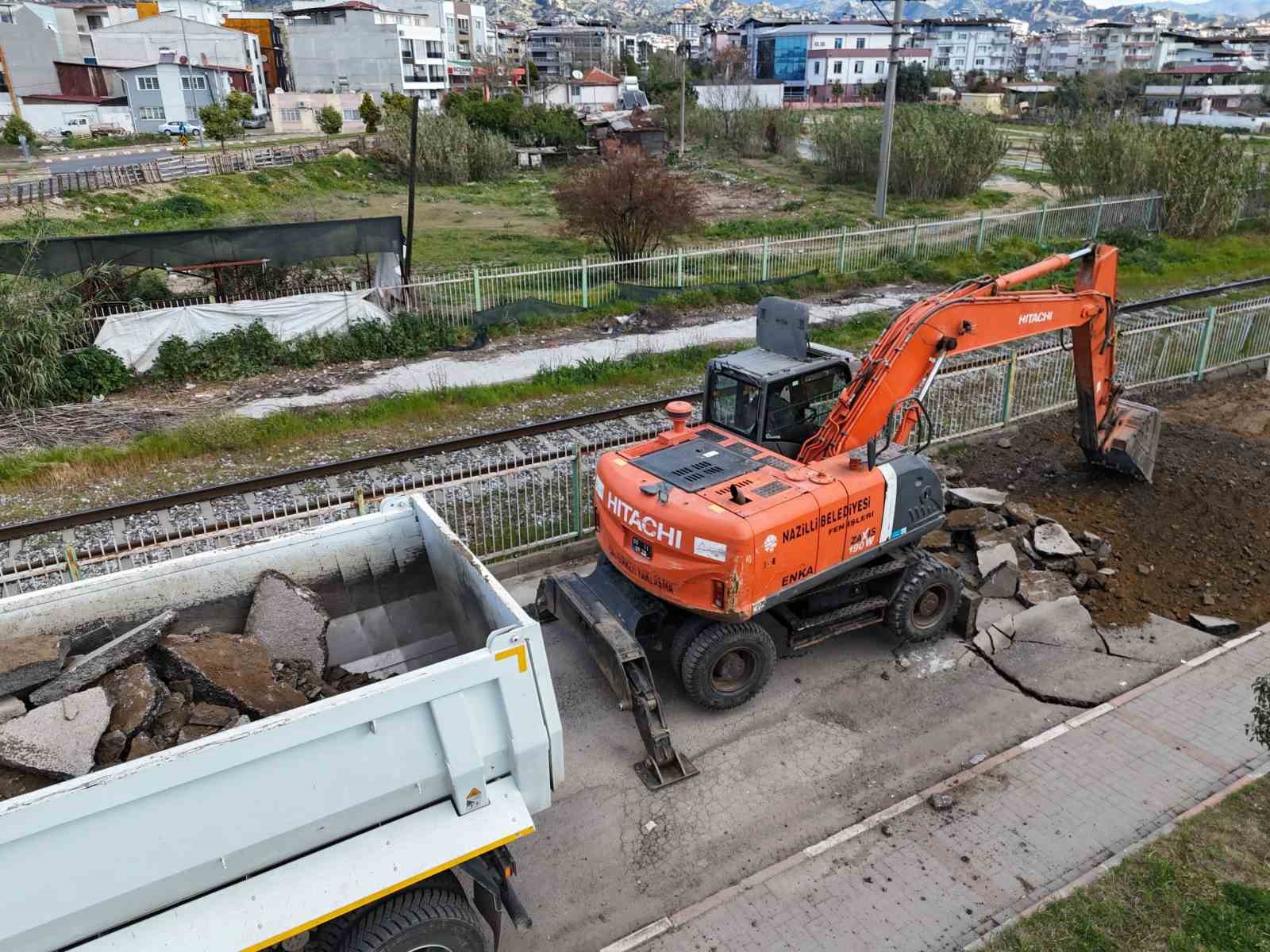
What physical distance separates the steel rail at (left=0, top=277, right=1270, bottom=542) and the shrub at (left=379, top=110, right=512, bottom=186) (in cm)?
3250

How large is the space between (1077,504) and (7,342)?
15898mm

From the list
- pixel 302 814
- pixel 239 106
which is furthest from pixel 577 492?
pixel 239 106

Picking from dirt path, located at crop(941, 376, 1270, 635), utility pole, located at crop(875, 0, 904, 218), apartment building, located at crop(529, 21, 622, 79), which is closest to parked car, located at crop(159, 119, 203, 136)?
utility pole, located at crop(875, 0, 904, 218)

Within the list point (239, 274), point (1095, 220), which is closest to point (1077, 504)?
point (239, 274)

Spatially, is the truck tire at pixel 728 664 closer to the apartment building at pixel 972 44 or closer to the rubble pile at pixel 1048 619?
the rubble pile at pixel 1048 619

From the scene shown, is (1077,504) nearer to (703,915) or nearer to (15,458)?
(703,915)

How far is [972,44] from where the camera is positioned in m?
129

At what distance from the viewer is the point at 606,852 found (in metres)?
6.38

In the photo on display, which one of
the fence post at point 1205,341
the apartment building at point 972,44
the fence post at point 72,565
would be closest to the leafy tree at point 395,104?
the fence post at point 1205,341

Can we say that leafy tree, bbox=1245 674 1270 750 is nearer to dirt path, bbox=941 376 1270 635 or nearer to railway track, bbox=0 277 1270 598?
dirt path, bbox=941 376 1270 635

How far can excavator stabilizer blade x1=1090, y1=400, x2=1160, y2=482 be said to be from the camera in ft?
35.1

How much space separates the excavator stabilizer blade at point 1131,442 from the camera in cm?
1070

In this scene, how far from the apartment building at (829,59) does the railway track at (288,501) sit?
9223 centimetres

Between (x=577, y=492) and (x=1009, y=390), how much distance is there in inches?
260
